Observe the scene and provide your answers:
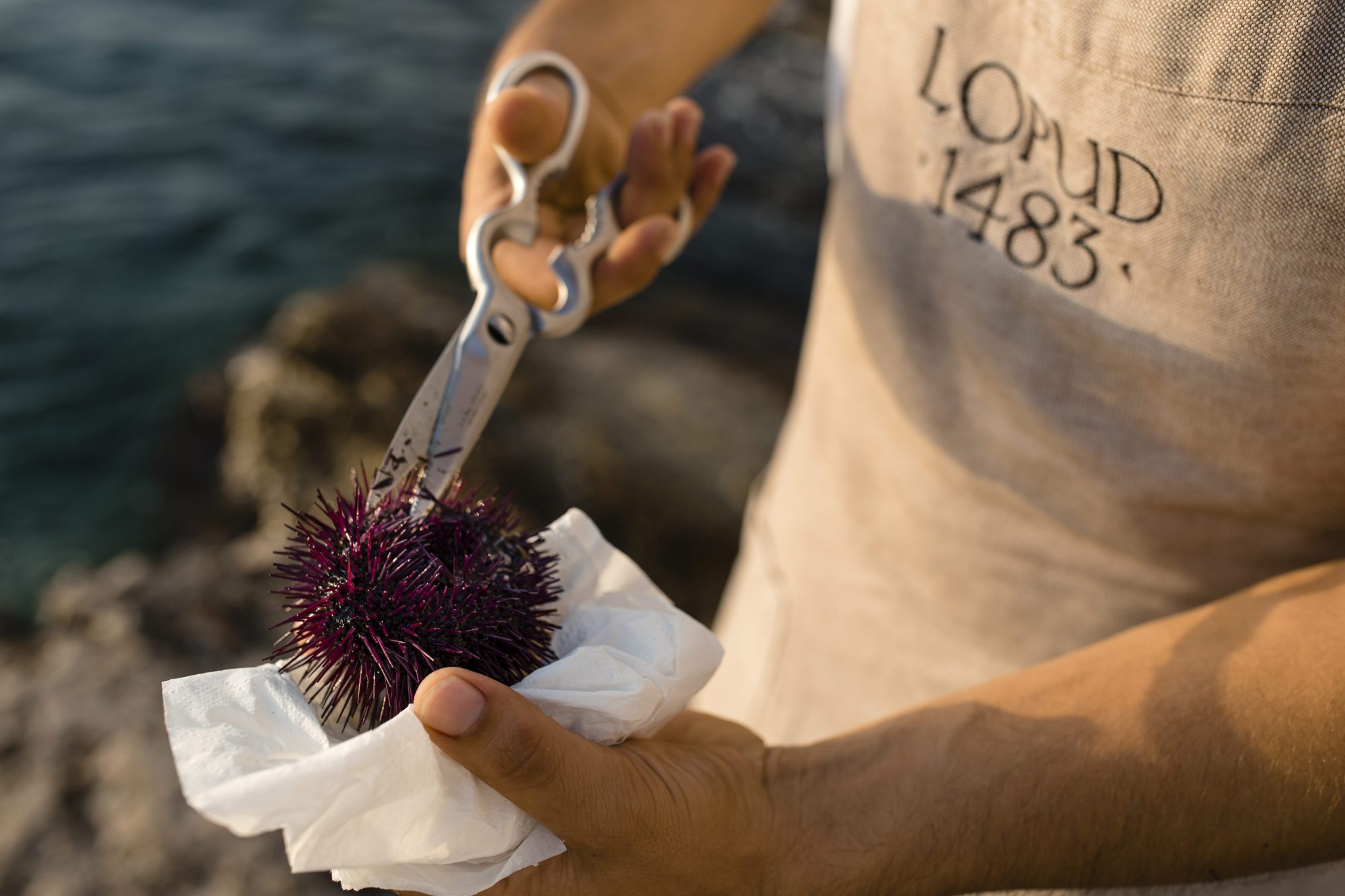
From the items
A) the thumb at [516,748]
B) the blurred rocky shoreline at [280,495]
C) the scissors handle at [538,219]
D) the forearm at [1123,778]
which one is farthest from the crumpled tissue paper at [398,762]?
the blurred rocky shoreline at [280,495]

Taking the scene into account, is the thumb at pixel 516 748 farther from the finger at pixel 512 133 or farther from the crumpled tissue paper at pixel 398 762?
the finger at pixel 512 133

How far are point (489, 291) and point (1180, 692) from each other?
2.64 feet

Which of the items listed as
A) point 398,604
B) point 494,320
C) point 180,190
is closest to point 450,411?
point 494,320

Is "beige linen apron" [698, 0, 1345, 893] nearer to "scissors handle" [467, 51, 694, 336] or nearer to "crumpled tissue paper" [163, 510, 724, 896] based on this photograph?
"scissors handle" [467, 51, 694, 336]

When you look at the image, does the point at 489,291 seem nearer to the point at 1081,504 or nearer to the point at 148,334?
the point at 1081,504

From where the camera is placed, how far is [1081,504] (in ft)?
4.03

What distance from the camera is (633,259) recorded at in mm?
1182

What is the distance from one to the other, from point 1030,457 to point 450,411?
73 cm

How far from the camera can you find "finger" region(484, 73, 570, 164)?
115 cm

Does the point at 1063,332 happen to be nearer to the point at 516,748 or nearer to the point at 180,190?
the point at 516,748

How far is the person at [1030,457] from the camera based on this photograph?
2.79 ft

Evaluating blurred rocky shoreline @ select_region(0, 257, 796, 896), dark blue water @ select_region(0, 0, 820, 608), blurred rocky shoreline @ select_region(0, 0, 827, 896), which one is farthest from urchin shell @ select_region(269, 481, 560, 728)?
dark blue water @ select_region(0, 0, 820, 608)

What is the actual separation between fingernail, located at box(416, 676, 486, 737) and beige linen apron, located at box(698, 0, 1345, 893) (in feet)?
2.60

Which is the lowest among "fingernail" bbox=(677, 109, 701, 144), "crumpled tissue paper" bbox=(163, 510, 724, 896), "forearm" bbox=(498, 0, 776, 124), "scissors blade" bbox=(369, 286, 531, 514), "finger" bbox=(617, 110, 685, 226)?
"crumpled tissue paper" bbox=(163, 510, 724, 896)
